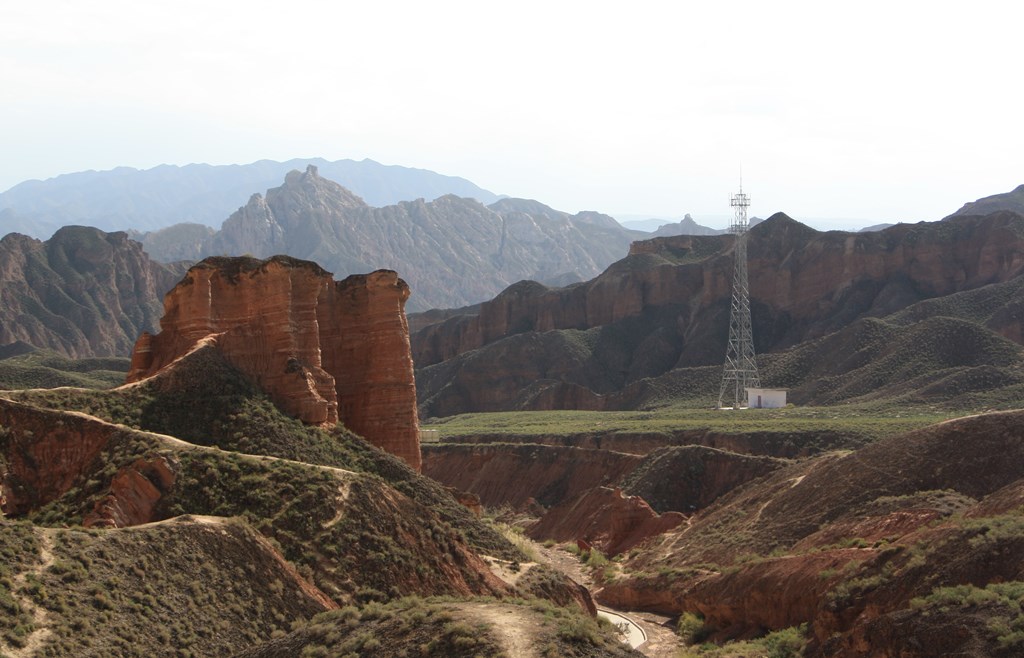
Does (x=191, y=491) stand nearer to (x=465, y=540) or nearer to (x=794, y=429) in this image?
(x=465, y=540)

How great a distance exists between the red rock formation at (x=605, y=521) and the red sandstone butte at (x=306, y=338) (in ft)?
60.8

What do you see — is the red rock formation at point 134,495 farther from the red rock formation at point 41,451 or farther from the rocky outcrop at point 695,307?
the rocky outcrop at point 695,307

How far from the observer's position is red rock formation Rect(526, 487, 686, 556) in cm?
7056

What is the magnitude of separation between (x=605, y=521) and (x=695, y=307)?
282 feet

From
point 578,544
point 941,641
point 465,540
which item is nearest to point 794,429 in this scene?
point 578,544

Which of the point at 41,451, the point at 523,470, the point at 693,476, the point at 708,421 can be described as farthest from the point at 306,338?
Answer: the point at 708,421

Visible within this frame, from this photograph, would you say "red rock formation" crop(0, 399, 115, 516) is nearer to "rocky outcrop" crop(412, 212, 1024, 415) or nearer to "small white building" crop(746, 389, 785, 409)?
"small white building" crop(746, 389, 785, 409)

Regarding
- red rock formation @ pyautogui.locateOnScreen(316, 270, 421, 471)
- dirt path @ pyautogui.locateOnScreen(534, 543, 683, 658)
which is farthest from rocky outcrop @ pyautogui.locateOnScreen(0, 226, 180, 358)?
red rock formation @ pyautogui.locateOnScreen(316, 270, 421, 471)

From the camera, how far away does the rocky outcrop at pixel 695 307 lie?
465 ft

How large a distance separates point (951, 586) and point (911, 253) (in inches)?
4390

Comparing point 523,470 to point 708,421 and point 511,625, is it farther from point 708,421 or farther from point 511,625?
point 511,625

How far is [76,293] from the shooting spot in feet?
607

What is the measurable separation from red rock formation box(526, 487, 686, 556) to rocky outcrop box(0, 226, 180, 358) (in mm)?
99791

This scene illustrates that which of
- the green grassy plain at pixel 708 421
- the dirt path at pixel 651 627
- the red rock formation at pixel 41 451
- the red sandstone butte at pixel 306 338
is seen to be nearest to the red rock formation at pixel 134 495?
the red rock formation at pixel 41 451
